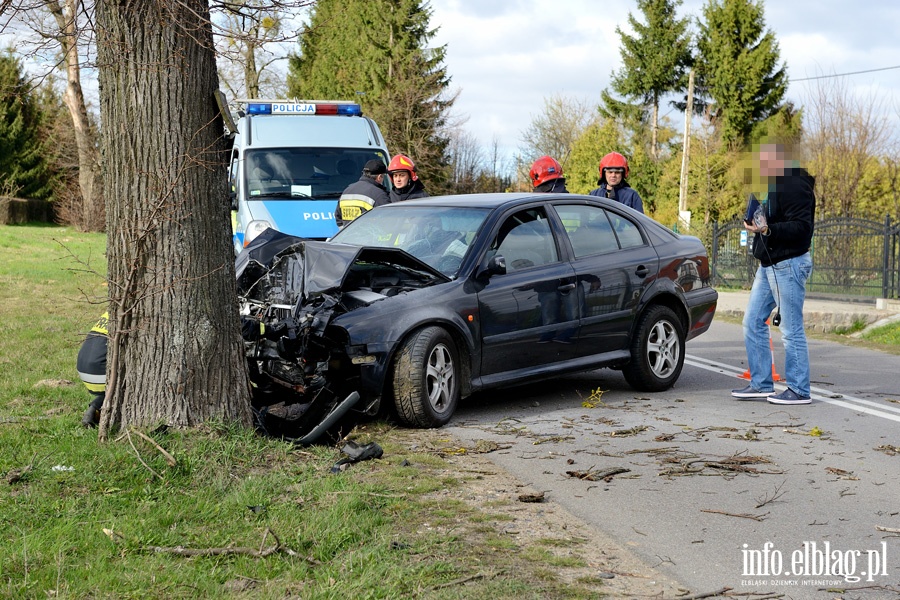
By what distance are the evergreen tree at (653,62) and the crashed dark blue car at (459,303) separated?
36919 mm

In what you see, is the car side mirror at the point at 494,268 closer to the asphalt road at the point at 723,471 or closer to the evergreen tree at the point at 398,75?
the asphalt road at the point at 723,471

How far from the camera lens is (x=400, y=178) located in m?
10.4

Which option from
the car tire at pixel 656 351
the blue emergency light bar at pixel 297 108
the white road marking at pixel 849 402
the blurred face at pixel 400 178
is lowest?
the white road marking at pixel 849 402

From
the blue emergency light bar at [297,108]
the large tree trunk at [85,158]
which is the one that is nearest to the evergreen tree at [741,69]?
the large tree trunk at [85,158]

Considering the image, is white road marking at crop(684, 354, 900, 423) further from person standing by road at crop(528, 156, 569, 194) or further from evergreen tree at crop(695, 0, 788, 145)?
evergreen tree at crop(695, 0, 788, 145)

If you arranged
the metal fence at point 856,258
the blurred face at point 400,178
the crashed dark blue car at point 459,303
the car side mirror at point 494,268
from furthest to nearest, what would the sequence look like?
the metal fence at point 856,258 → the blurred face at point 400,178 → the car side mirror at point 494,268 → the crashed dark blue car at point 459,303

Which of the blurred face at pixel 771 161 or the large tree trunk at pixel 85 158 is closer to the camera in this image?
the blurred face at pixel 771 161

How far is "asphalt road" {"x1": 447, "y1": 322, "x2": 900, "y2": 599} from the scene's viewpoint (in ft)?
13.1

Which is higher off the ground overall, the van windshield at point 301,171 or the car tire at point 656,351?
the van windshield at point 301,171

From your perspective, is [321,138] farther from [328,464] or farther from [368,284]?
[328,464]

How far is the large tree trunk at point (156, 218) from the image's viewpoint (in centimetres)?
518

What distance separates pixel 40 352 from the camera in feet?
30.3

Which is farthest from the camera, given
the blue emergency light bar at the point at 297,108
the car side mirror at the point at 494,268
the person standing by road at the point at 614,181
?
the blue emergency light bar at the point at 297,108

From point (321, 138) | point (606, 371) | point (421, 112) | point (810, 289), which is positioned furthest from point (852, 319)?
point (421, 112)
